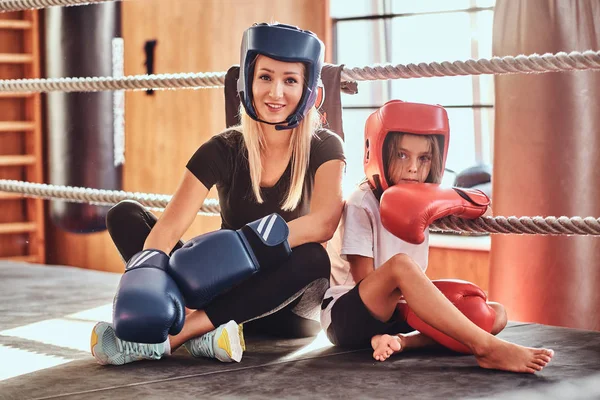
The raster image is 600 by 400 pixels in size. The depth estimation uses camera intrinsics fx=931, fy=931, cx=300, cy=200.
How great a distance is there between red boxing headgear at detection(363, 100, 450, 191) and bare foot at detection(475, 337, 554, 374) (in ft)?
1.28

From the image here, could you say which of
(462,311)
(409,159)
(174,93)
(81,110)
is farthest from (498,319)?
(174,93)

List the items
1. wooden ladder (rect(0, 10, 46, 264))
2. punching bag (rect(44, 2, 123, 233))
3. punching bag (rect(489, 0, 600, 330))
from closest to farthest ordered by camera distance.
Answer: punching bag (rect(489, 0, 600, 330))
punching bag (rect(44, 2, 123, 233))
wooden ladder (rect(0, 10, 46, 264))

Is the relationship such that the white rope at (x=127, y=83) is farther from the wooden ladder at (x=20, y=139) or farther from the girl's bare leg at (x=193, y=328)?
the wooden ladder at (x=20, y=139)

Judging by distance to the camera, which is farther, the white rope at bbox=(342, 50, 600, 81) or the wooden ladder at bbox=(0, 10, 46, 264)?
the wooden ladder at bbox=(0, 10, 46, 264)

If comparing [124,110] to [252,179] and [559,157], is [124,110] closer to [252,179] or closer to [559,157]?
[559,157]

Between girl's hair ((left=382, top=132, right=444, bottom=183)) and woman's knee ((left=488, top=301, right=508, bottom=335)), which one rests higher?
girl's hair ((left=382, top=132, right=444, bottom=183))

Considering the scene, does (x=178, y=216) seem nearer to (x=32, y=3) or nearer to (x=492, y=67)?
(x=492, y=67)

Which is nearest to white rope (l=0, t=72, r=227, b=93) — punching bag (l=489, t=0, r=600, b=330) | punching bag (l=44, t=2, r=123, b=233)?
punching bag (l=489, t=0, r=600, b=330)

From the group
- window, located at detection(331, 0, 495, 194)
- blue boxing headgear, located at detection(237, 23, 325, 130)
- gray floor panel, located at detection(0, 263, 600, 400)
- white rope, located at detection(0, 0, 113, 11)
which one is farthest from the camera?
window, located at detection(331, 0, 495, 194)

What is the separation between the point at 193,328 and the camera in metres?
1.69

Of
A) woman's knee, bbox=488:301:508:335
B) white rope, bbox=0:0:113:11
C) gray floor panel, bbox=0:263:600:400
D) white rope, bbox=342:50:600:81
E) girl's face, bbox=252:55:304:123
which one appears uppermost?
white rope, bbox=0:0:113:11

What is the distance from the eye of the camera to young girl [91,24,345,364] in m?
1.70

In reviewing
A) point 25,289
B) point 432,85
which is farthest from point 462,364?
point 432,85

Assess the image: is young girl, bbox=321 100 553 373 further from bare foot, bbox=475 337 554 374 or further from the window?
the window
